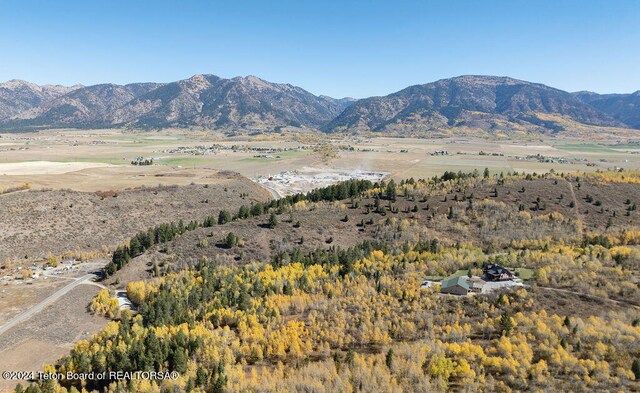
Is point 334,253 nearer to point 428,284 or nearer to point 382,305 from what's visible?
point 428,284

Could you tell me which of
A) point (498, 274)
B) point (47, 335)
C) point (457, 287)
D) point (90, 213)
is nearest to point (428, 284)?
point (457, 287)

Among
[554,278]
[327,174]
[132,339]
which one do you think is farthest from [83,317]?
[327,174]

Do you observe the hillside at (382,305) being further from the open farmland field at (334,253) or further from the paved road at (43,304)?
the paved road at (43,304)

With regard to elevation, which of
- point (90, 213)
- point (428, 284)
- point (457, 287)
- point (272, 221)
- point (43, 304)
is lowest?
point (43, 304)

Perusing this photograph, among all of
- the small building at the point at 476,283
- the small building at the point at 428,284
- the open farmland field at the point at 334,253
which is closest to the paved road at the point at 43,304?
the open farmland field at the point at 334,253

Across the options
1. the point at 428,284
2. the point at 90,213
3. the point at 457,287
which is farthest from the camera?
the point at 90,213

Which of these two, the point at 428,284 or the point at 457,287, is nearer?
the point at 457,287

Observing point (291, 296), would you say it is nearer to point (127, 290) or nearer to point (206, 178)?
point (127, 290)

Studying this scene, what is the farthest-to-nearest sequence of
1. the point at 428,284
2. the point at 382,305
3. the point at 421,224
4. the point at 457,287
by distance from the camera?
the point at 421,224, the point at 428,284, the point at 457,287, the point at 382,305
